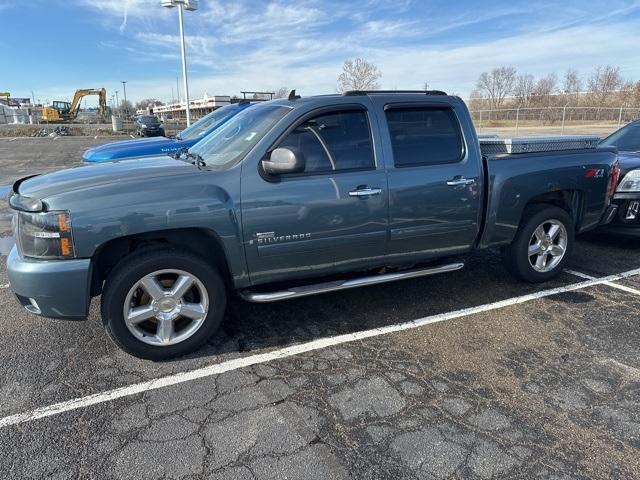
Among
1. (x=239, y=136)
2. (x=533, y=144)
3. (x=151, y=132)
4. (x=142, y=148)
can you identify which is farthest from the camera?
(x=151, y=132)

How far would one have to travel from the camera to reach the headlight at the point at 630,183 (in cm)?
580

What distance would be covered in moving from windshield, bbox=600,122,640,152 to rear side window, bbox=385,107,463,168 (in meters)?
4.49

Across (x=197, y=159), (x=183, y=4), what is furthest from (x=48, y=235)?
(x=183, y=4)

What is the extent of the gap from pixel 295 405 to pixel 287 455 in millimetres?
435

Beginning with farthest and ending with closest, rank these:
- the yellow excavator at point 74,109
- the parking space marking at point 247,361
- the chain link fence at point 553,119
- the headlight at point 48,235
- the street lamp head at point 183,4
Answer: the yellow excavator at point 74,109, the chain link fence at point 553,119, the street lamp head at point 183,4, the headlight at point 48,235, the parking space marking at point 247,361

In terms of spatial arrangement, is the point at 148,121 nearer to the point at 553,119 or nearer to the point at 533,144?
the point at 553,119

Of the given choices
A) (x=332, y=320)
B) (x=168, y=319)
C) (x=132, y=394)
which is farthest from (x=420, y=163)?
(x=132, y=394)

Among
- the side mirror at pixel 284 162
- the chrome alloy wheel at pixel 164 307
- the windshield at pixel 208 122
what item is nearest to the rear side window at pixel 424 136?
the side mirror at pixel 284 162

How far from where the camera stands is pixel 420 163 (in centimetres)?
400

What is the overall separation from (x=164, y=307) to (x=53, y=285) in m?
0.73

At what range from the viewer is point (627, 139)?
7277mm

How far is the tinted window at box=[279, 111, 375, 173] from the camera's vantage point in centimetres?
363

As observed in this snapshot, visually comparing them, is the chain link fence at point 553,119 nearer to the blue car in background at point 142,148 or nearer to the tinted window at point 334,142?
the blue car in background at point 142,148

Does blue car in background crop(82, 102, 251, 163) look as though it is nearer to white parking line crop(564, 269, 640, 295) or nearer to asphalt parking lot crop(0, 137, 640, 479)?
asphalt parking lot crop(0, 137, 640, 479)
